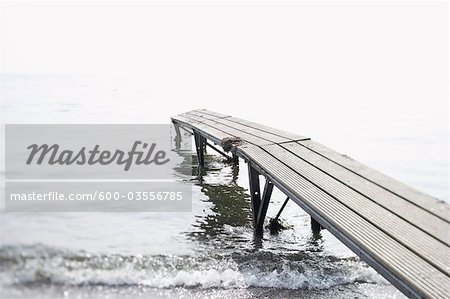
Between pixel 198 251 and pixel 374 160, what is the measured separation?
8574 mm

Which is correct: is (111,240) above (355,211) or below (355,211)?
below

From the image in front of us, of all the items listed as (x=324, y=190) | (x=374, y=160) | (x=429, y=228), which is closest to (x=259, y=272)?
(x=324, y=190)

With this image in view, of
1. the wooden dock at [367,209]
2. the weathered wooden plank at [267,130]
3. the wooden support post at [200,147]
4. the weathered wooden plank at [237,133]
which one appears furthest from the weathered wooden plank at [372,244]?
the wooden support post at [200,147]

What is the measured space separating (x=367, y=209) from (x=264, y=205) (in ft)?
7.61

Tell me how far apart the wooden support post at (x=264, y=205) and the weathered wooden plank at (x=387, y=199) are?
23.5 inches

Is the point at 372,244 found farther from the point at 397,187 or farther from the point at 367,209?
the point at 397,187

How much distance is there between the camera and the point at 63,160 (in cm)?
1205

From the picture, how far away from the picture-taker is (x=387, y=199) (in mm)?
3717

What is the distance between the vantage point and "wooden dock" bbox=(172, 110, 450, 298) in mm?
2496

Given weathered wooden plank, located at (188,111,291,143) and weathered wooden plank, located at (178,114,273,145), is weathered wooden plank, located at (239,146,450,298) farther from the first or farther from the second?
weathered wooden plank, located at (188,111,291,143)

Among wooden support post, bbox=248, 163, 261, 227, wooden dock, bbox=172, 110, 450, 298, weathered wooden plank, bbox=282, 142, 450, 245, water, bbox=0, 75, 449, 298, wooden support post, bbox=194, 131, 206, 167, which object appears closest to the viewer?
wooden dock, bbox=172, 110, 450, 298

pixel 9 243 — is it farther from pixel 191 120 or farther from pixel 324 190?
pixel 191 120

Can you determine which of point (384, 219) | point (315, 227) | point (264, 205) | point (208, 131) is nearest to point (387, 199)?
point (384, 219)

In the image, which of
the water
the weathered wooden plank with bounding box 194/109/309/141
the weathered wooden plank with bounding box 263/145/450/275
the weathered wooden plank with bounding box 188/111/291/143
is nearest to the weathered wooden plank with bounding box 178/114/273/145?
the weathered wooden plank with bounding box 188/111/291/143
